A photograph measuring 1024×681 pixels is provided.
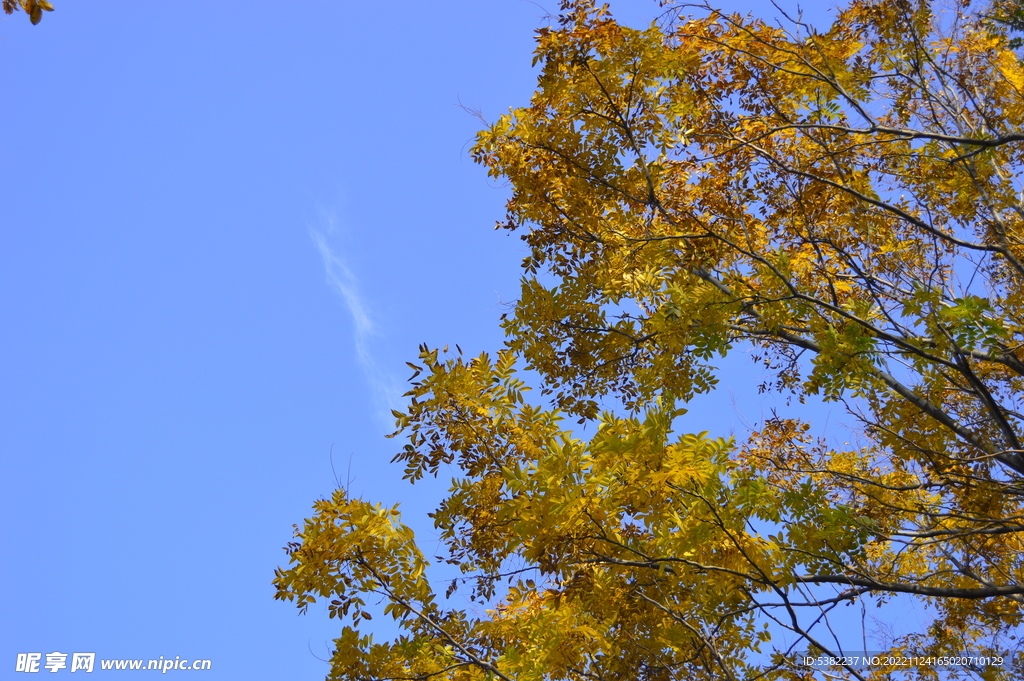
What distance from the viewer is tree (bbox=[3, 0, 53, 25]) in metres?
3.36

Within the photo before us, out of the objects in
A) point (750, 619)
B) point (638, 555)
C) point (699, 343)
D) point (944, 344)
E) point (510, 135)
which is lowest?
point (750, 619)

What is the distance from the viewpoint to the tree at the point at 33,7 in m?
3.36

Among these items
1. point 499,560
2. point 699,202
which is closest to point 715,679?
point 499,560

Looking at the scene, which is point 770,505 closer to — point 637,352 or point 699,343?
point 699,343

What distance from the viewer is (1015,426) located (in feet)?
18.7

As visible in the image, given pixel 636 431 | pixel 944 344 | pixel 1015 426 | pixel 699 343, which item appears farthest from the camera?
pixel 1015 426

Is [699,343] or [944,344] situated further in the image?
[699,343]

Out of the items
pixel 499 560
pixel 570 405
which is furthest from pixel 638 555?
pixel 570 405

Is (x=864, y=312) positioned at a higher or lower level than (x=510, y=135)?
lower

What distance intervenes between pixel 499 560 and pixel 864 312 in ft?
10.8

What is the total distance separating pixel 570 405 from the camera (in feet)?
21.0

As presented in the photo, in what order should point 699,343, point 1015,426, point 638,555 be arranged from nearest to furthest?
1. point 638,555
2. point 699,343
3. point 1015,426

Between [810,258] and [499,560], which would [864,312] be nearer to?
[810,258]

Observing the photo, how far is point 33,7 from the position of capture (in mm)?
3393
